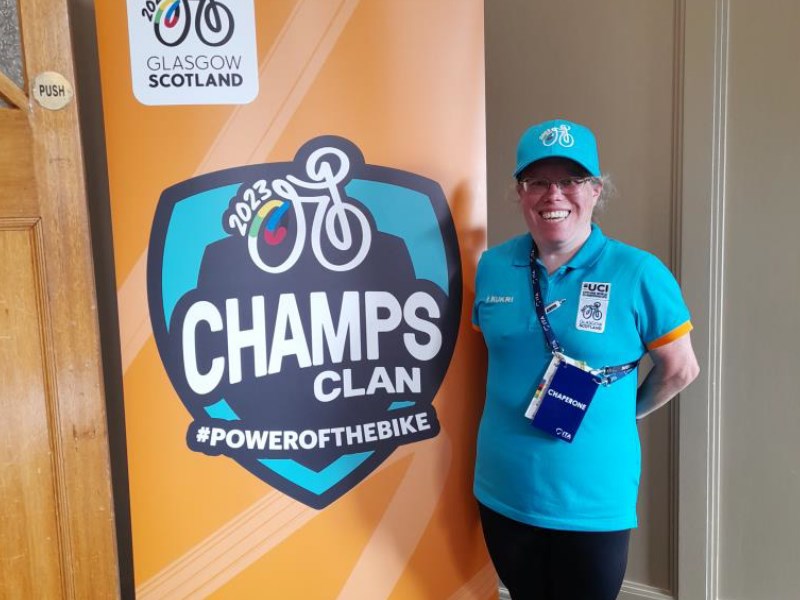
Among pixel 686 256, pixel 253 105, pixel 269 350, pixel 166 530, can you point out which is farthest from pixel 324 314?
pixel 686 256

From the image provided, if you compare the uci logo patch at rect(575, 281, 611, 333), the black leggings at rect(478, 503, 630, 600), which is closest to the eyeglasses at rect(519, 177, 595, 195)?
the uci logo patch at rect(575, 281, 611, 333)

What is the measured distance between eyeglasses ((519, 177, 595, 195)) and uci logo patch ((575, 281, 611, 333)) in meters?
0.22

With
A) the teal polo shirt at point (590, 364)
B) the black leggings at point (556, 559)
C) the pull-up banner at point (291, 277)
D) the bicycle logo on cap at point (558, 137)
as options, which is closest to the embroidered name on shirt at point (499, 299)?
the teal polo shirt at point (590, 364)

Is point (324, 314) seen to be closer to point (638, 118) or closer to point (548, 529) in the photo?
point (548, 529)

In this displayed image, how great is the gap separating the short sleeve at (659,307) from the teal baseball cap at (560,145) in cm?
27

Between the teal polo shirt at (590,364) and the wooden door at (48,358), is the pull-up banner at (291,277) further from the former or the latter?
the teal polo shirt at (590,364)

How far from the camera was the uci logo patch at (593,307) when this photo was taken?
1404 mm

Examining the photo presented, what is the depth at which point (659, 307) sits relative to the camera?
4.54ft

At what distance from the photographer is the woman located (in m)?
1.41

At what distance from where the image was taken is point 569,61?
2.04 m

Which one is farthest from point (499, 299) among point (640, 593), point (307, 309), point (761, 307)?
point (640, 593)

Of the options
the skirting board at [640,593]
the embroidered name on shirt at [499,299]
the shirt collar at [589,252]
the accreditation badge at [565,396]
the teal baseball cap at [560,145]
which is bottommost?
the skirting board at [640,593]

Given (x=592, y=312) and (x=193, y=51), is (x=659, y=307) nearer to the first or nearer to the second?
(x=592, y=312)

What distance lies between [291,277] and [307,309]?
86 millimetres
